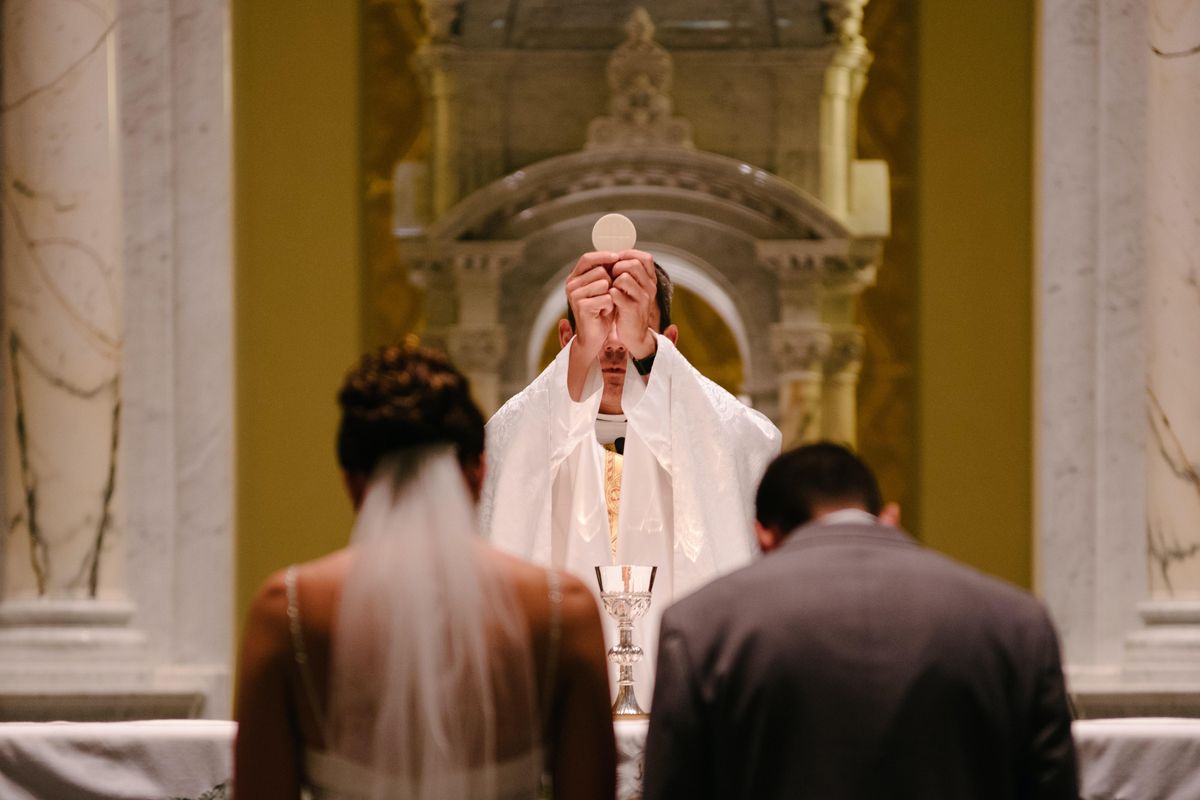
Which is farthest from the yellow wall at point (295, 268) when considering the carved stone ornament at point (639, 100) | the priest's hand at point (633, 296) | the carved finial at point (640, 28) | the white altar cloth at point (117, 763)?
the white altar cloth at point (117, 763)

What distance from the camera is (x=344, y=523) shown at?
8984mm

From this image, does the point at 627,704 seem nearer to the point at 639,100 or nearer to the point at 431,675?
the point at 431,675

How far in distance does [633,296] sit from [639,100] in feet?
16.7

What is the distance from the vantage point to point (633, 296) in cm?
416

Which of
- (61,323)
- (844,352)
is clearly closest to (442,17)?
(844,352)

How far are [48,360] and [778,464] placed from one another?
330 centimetres

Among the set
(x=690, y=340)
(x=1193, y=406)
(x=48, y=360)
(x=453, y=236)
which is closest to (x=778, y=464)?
(x=1193, y=406)

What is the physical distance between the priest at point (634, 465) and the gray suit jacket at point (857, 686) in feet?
6.11

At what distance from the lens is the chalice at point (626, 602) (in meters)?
3.59

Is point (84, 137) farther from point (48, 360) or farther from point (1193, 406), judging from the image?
point (1193, 406)

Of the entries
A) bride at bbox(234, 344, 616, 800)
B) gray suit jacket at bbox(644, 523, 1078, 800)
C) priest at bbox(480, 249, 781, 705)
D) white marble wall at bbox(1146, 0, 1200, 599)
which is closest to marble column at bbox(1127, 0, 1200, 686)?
white marble wall at bbox(1146, 0, 1200, 599)

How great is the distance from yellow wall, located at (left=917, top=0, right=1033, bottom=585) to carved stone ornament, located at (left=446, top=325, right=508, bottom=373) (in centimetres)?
245

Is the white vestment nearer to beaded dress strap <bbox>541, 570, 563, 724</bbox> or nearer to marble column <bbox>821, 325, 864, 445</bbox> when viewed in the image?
beaded dress strap <bbox>541, 570, 563, 724</bbox>

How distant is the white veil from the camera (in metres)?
2.30
